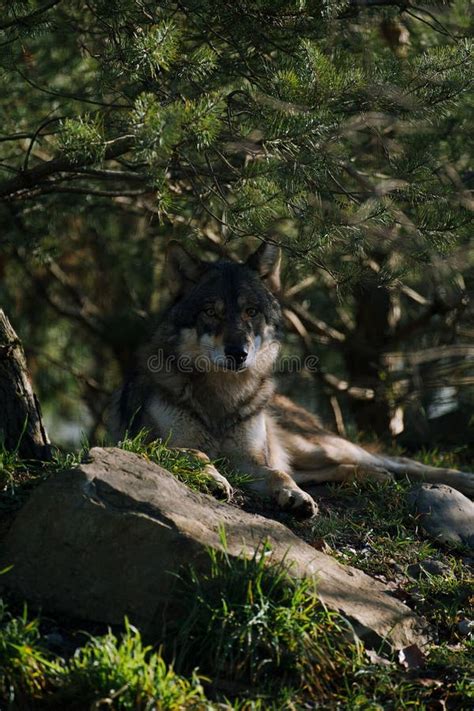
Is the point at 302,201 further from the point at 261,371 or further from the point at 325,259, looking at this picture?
the point at 261,371

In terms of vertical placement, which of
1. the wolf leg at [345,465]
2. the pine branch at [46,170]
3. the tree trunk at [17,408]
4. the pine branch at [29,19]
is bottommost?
the wolf leg at [345,465]

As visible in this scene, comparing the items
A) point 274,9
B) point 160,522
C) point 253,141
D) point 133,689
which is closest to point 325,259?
point 253,141

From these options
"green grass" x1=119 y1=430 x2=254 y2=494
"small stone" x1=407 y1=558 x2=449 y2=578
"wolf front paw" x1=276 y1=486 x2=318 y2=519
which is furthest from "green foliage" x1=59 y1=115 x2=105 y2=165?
"small stone" x1=407 y1=558 x2=449 y2=578

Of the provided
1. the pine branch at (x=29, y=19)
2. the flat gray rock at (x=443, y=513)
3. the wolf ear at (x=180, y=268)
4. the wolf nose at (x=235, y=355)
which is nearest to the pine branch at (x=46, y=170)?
the pine branch at (x=29, y=19)

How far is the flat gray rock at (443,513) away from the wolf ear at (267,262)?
2069 millimetres

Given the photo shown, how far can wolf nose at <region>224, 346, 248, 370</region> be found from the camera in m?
6.57

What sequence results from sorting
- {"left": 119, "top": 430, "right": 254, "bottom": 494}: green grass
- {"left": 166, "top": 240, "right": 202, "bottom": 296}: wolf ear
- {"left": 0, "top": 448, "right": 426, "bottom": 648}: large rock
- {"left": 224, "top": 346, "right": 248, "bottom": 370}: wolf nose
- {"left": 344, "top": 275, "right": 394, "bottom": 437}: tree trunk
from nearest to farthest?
{"left": 0, "top": 448, "right": 426, "bottom": 648}: large rock, {"left": 119, "top": 430, "right": 254, "bottom": 494}: green grass, {"left": 224, "top": 346, "right": 248, "bottom": 370}: wolf nose, {"left": 166, "top": 240, "right": 202, "bottom": 296}: wolf ear, {"left": 344, "top": 275, "right": 394, "bottom": 437}: tree trunk

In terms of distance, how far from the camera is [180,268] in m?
7.20

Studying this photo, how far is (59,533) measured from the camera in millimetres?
4418

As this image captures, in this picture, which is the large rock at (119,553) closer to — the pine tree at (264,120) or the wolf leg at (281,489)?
the wolf leg at (281,489)

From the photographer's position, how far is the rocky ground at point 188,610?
3.78 m

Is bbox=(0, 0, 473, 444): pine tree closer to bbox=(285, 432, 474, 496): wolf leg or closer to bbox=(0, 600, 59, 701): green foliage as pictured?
bbox=(285, 432, 474, 496): wolf leg

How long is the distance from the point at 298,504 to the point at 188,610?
1.76 metres

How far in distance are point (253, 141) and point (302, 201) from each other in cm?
46
